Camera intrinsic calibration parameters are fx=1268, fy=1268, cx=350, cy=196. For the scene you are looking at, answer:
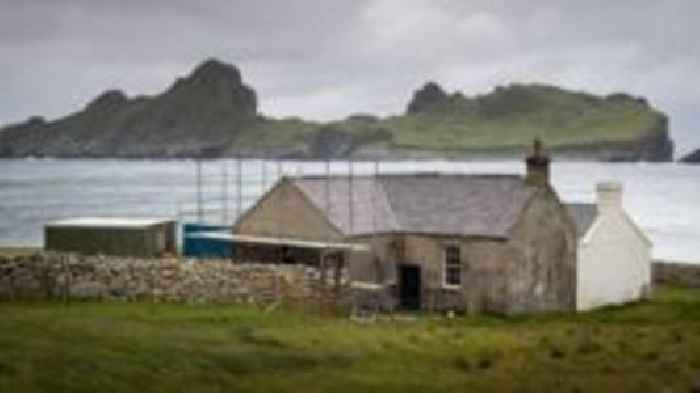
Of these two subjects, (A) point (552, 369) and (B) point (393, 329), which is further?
(B) point (393, 329)

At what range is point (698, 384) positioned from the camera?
1072 inches

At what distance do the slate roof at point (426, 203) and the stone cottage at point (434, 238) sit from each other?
0.05 meters

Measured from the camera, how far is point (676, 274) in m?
72.9

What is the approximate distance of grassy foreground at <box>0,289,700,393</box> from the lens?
26359 millimetres

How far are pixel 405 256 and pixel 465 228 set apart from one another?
2897mm

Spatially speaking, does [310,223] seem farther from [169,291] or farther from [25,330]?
[25,330]

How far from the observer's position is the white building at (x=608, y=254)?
59.3 metres

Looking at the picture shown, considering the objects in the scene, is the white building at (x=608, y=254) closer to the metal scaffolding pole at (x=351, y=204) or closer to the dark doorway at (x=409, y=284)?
the dark doorway at (x=409, y=284)

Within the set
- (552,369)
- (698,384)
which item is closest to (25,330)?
(552,369)

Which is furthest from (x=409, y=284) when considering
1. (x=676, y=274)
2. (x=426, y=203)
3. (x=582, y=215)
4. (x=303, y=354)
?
(x=676, y=274)

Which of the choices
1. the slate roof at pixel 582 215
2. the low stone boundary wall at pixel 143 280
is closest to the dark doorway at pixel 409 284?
the low stone boundary wall at pixel 143 280

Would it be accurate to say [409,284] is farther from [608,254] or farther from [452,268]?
[608,254]

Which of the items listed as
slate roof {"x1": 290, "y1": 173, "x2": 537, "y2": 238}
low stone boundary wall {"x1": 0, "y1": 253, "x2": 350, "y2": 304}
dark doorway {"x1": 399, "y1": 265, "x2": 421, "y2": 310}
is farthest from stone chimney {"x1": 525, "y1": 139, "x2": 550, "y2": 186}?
low stone boundary wall {"x1": 0, "y1": 253, "x2": 350, "y2": 304}

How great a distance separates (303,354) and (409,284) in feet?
76.7
